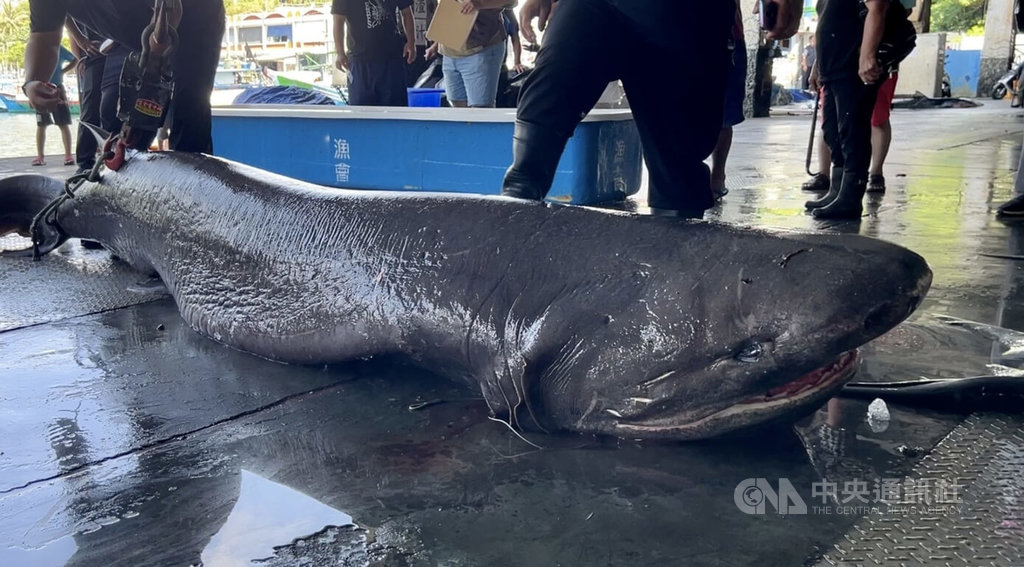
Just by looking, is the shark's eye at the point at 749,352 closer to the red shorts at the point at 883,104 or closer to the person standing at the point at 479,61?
the person standing at the point at 479,61

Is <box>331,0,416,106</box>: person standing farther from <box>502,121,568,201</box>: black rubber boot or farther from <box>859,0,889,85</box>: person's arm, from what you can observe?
<box>502,121,568,201</box>: black rubber boot

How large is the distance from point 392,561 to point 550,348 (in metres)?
0.60

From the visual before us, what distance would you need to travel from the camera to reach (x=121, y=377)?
2.32m

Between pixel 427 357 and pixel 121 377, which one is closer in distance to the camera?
pixel 427 357

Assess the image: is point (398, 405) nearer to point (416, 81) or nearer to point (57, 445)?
point (57, 445)

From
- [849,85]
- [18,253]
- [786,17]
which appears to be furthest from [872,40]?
[18,253]

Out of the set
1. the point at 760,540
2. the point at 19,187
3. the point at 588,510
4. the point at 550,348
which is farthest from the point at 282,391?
the point at 19,187

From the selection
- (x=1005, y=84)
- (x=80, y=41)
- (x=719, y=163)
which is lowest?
(x=719, y=163)

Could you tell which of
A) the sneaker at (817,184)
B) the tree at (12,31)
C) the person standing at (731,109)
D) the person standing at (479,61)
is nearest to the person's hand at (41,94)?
the person standing at (479,61)

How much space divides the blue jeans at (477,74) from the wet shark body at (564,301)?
3250mm

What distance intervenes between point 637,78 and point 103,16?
2.67 m

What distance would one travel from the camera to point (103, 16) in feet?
12.5

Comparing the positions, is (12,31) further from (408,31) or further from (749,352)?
(749,352)

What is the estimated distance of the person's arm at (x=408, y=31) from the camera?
19.8ft
